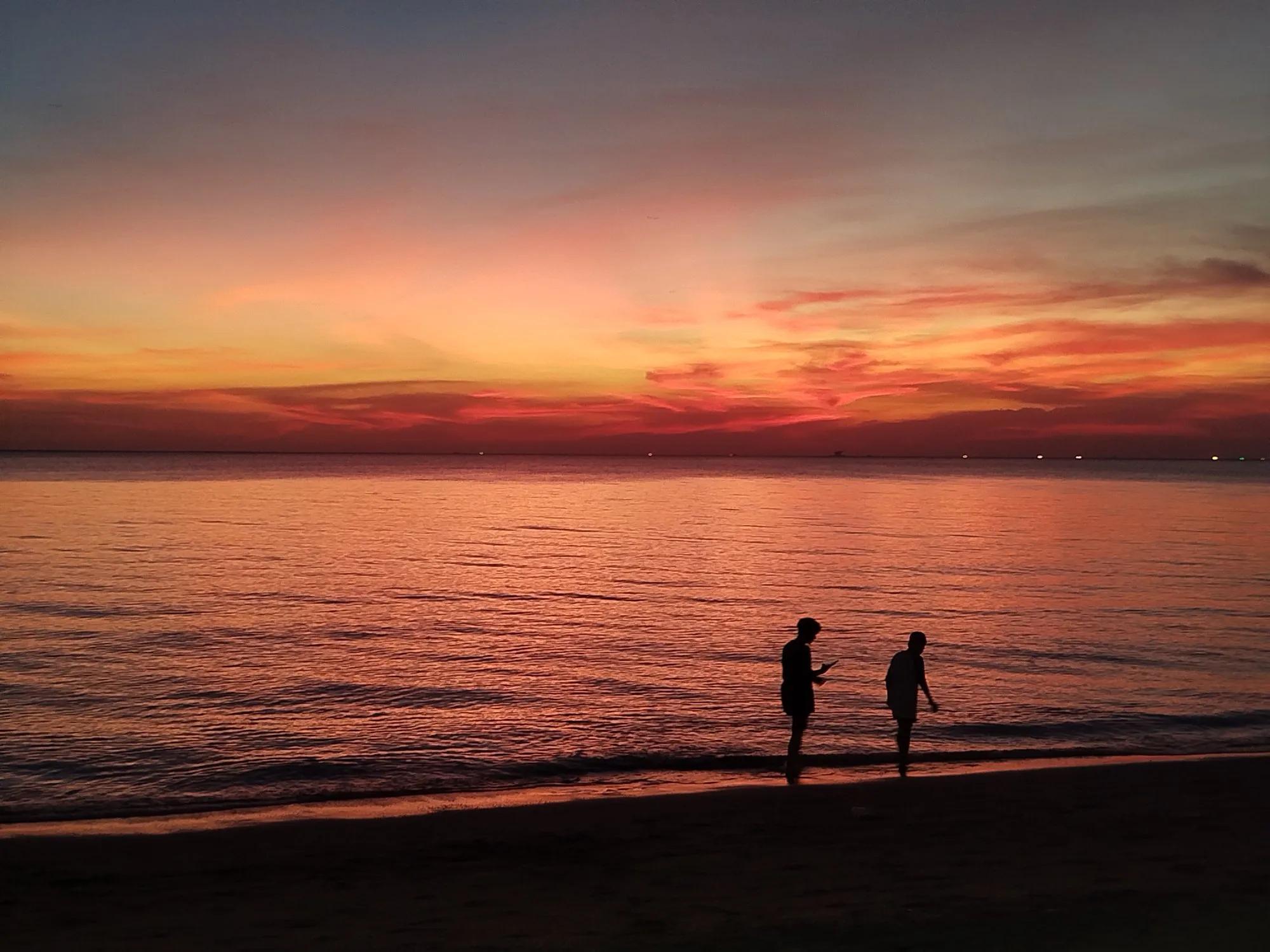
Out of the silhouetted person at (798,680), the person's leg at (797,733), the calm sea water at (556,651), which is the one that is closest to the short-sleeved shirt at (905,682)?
the silhouetted person at (798,680)

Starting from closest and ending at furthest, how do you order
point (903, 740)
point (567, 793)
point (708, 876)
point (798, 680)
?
point (708, 876) < point (798, 680) < point (567, 793) < point (903, 740)

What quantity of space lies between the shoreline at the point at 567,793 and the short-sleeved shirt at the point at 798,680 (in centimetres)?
120

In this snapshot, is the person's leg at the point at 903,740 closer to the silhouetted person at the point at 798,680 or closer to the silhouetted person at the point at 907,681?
the silhouetted person at the point at 907,681

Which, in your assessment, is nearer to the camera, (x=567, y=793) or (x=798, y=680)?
(x=798, y=680)

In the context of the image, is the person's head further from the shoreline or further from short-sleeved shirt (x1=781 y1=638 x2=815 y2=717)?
the shoreline

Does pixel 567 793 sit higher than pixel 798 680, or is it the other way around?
pixel 798 680

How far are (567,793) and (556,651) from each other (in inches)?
444

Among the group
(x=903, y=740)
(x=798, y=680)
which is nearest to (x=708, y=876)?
(x=798, y=680)

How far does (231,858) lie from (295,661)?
44.6 ft

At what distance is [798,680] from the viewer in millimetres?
14258

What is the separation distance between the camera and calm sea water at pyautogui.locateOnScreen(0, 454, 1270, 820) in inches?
649

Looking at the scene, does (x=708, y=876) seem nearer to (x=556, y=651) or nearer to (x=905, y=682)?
(x=905, y=682)

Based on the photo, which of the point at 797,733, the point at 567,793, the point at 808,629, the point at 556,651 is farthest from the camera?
the point at 556,651

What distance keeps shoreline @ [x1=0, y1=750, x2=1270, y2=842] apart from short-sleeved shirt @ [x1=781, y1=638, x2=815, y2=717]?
1202mm
